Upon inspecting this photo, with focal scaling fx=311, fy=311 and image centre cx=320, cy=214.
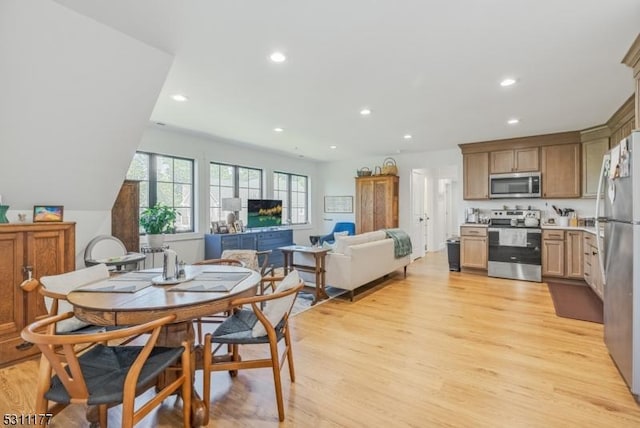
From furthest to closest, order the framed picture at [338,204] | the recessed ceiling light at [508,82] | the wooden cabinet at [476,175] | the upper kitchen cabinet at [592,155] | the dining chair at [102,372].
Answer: the framed picture at [338,204], the wooden cabinet at [476,175], the upper kitchen cabinet at [592,155], the recessed ceiling light at [508,82], the dining chair at [102,372]

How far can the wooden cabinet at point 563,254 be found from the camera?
16.5 ft

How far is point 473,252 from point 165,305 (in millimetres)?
5665

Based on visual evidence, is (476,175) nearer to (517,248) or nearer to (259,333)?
(517,248)

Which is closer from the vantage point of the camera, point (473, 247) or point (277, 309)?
point (277, 309)

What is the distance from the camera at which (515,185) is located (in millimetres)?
5801

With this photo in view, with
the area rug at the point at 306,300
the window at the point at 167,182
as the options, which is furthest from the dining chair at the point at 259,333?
the window at the point at 167,182

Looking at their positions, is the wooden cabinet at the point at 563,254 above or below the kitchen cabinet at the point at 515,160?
below

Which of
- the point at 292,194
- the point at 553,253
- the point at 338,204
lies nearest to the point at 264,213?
the point at 292,194

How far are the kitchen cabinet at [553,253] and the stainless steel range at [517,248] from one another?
0.27 feet

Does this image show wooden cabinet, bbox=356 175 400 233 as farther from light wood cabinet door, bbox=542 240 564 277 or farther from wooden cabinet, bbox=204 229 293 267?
light wood cabinet door, bbox=542 240 564 277

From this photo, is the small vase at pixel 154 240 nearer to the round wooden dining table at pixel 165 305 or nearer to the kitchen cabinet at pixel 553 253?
the round wooden dining table at pixel 165 305

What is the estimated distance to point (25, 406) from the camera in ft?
6.61

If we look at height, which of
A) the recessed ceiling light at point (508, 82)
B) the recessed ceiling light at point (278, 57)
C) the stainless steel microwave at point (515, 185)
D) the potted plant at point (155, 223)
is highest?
the recessed ceiling light at point (508, 82)

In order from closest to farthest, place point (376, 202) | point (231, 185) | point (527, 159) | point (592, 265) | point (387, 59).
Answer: point (387, 59)
point (592, 265)
point (527, 159)
point (231, 185)
point (376, 202)
